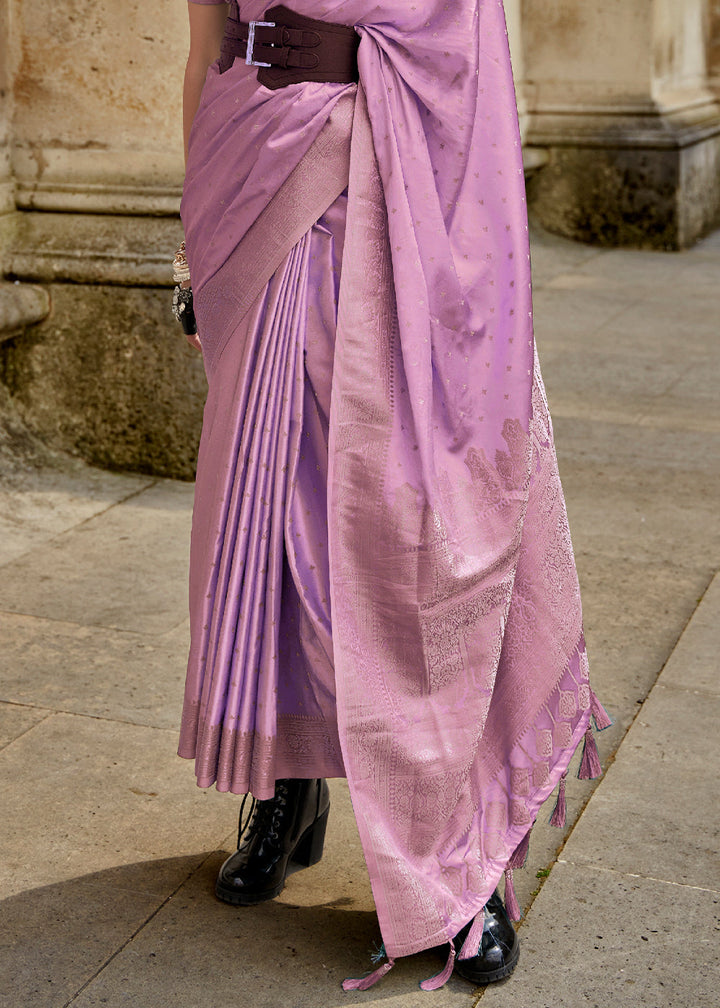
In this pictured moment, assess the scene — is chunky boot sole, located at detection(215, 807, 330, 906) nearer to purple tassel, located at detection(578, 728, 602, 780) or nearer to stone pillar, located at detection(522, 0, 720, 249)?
purple tassel, located at detection(578, 728, 602, 780)

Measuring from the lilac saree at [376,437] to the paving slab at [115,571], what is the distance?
1412mm

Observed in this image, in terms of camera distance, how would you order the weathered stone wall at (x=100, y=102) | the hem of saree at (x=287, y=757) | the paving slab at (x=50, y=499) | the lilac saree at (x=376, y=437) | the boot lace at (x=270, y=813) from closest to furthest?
the lilac saree at (x=376, y=437), the hem of saree at (x=287, y=757), the boot lace at (x=270, y=813), the paving slab at (x=50, y=499), the weathered stone wall at (x=100, y=102)

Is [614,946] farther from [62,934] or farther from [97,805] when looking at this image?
[97,805]

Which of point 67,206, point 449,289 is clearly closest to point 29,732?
point 449,289

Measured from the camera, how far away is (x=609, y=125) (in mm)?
9273

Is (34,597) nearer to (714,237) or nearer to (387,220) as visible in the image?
(387,220)

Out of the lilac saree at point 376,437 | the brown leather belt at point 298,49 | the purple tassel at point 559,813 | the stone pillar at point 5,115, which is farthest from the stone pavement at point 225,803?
the brown leather belt at point 298,49

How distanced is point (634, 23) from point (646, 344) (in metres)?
3.36

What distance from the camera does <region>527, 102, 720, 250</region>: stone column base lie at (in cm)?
920

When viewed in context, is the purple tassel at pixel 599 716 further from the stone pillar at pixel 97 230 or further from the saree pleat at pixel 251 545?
the stone pillar at pixel 97 230

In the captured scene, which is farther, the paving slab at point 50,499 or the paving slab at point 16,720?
the paving slab at point 50,499

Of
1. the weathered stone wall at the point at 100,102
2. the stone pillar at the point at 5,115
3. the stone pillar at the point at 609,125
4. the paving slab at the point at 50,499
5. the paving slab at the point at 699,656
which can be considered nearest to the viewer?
the paving slab at the point at 699,656

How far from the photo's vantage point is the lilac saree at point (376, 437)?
2.12 meters

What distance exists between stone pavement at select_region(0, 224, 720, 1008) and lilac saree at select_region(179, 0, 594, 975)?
0.26 meters
